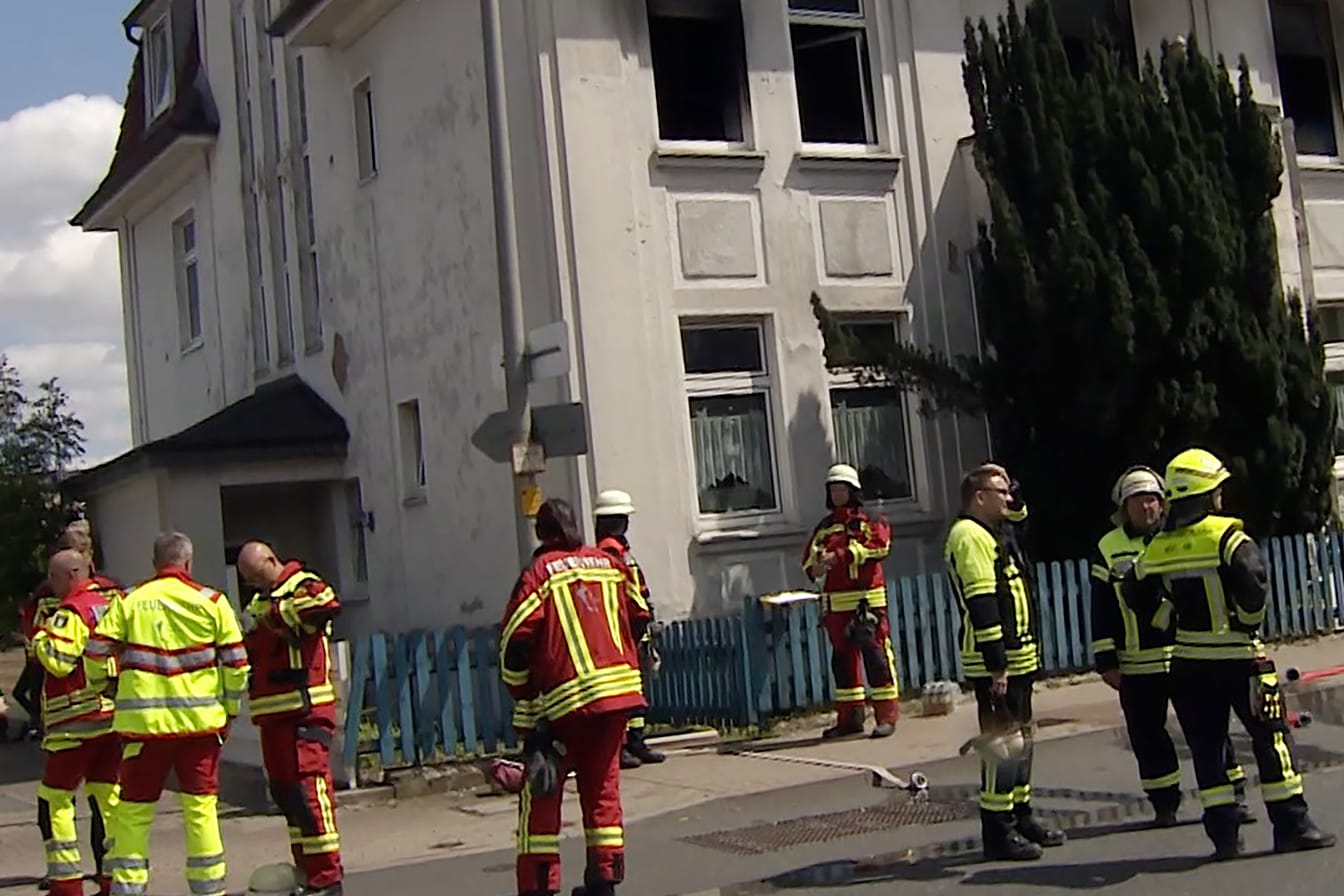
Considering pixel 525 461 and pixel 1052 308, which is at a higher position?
pixel 1052 308

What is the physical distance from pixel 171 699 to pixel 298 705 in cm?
68

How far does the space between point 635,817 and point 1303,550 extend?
8.85 meters

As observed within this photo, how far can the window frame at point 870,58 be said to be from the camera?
16703 millimetres

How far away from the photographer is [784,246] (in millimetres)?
16062

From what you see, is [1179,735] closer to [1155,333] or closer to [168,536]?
[1155,333]

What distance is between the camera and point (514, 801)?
11500 mm

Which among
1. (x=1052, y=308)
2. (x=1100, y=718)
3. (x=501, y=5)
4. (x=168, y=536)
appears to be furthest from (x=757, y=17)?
(x=168, y=536)

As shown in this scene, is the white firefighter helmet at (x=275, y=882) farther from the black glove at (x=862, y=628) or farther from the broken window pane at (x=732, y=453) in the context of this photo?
the broken window pane at (x=732, y=453)

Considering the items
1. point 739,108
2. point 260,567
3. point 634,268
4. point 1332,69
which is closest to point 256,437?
point 634,268

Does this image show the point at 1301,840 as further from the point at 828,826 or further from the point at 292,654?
the point at 292,654

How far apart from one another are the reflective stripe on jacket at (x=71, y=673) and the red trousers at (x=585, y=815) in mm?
2580

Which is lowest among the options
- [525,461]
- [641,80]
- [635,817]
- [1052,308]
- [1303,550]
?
[635,817]

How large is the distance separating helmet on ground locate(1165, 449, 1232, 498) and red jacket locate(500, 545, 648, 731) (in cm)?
258

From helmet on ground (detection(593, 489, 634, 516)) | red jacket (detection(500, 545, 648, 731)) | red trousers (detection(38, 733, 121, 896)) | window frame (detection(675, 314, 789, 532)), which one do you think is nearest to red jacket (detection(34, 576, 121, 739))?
red trousers (detection(38, 733, 121, 896))
